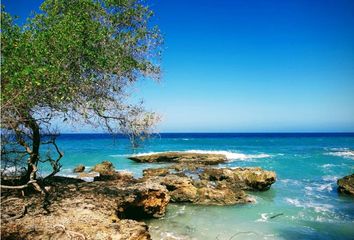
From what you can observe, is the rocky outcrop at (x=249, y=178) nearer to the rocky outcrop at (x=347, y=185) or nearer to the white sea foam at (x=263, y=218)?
the rocky outcrop at (x=347, y=185)

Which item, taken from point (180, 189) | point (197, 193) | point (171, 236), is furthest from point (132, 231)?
point (197, 193)

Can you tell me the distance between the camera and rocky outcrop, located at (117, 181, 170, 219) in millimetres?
12864

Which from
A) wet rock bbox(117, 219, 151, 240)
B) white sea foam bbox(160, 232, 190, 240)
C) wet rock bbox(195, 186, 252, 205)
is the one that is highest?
wet rock bbox(117, 219, 151, 240)

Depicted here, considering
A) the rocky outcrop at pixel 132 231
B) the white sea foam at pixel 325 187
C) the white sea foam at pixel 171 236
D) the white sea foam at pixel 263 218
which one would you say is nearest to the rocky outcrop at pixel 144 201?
the white sea foam at pixel 171 236

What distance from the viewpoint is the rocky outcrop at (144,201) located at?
42.2 feet

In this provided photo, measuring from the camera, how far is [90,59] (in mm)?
11125

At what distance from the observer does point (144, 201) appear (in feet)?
45.6

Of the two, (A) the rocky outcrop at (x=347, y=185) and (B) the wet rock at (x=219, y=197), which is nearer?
(B) the wet rock at (x=219, y=197)

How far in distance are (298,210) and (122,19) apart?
13907 millimetres

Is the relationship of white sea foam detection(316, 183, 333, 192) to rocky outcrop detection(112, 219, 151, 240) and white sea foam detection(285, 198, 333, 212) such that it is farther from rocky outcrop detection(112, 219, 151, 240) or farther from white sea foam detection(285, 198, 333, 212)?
rocky outcrop detection(112, 219, 151, 240)

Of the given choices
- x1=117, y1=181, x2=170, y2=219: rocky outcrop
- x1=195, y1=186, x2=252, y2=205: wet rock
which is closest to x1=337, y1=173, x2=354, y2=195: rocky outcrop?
x1=195, y1=186, x2=252, y2=205: wet rock

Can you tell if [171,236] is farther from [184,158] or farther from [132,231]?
[184,158]

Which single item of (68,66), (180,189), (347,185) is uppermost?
(68,66)

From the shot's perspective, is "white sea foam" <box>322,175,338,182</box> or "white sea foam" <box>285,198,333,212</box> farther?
"white sea foam" <box>322,175,338,182</box>
